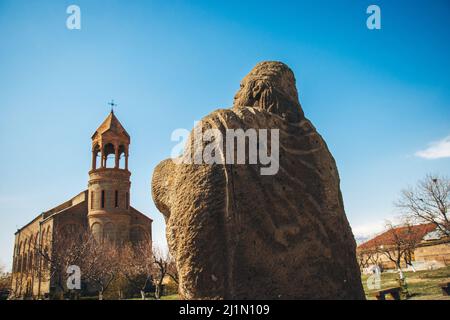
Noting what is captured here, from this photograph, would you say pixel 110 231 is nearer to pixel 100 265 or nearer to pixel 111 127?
pixel 100 265

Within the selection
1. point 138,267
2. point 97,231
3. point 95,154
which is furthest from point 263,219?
point 95,154

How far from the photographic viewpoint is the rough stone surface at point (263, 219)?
3945 mm

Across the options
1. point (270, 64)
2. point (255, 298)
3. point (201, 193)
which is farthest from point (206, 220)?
point (270, 64)

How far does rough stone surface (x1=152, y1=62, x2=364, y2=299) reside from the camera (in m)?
3.95

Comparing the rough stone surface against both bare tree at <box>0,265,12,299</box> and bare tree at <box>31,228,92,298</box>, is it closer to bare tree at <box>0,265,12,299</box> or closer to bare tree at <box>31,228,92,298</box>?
bare tree at <box>31,228,92,298</box>

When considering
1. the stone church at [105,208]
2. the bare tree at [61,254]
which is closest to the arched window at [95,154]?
the stone church at [105,208]

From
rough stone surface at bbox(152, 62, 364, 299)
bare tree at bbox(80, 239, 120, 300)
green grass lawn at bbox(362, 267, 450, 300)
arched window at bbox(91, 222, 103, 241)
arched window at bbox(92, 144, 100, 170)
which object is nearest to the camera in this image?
rough stone surface at bbox(152, 62, 364, 299)

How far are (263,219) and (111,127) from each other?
142 feet

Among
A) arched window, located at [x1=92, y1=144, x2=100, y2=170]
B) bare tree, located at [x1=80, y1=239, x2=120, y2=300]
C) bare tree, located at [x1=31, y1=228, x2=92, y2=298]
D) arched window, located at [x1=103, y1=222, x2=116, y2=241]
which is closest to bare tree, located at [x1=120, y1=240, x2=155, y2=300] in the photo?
bare tree, located at [x1=80, y1=239, x2=120, y2=300]

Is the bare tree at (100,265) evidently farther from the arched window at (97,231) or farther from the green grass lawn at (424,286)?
the green grass lawn at (424,286)

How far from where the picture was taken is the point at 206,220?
3979 millimetres

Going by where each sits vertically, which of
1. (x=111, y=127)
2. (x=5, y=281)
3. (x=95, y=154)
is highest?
(x=111, y=127)

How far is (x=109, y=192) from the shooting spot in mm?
43562
